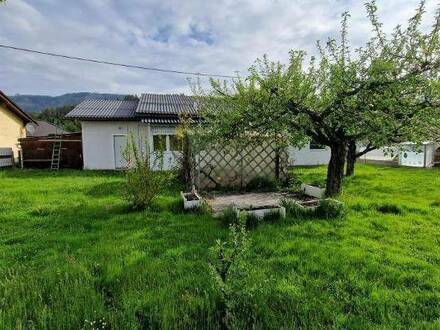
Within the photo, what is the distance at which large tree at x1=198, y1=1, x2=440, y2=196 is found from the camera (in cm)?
522

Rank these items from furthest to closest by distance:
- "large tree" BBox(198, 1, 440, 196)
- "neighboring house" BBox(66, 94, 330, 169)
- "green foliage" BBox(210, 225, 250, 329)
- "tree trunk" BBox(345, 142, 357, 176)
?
"neighboring house" BBox(66, 94, 330, 169)
"tree trunk" BBox(345, 142, 357, 176)
"large tree" BBox(198, 1, 440, 196)
"green foliage" BBox(210, 225, 250, 329)

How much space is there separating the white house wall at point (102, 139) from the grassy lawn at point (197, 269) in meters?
9.57

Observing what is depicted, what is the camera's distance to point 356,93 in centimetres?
548

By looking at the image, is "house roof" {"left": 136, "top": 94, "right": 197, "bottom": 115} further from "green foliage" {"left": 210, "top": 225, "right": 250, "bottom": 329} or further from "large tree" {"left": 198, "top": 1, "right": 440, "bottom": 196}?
"green foliage" {"left": 210, "top": 225, "right": 250, "bottom": 329}

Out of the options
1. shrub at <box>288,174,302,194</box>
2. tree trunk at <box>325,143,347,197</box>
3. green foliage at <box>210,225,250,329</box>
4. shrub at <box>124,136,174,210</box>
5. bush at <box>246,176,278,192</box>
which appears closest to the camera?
green foliage at <box>210,225,250,329</box>

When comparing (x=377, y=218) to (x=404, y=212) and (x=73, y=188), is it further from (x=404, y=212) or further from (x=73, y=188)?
(x=73, y=188)

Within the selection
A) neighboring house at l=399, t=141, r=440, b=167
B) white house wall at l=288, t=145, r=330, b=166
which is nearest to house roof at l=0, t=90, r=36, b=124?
white house wall at l=288, t=145, r=330, b=166

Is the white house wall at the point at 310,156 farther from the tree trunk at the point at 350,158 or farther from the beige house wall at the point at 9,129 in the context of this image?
the beige house wall at the point at 9,129

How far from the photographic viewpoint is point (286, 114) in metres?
5.95

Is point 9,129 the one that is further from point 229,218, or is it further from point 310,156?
point 229,218

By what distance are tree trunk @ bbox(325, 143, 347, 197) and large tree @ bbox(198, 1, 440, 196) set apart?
→ 265 mm

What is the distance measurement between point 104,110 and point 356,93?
45.7 ft

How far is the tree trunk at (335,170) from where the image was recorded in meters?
7.16

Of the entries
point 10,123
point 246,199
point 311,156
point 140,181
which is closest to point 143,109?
point 246,199
